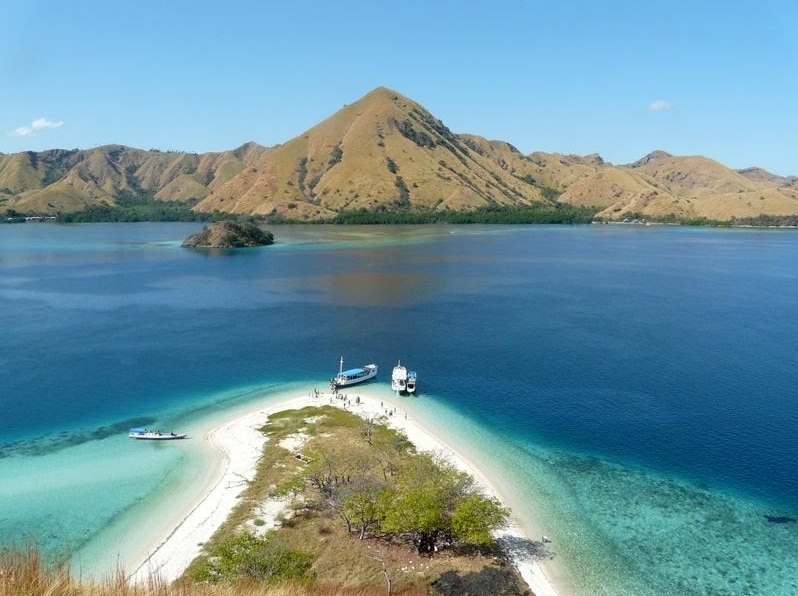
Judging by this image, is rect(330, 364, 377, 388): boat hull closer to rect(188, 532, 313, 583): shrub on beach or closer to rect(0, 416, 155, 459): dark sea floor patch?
rect(0, 416, 155, 459): dark sea floor patch

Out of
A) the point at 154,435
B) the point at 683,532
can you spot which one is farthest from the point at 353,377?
the point at 683,532

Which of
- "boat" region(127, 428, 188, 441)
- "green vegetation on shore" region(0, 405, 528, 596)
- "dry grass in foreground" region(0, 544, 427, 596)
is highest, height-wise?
"dry grass in foreground" region(0, 544, 427, 596)

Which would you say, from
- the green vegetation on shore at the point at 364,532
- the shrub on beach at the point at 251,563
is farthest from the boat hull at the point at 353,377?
the shrub on beach at the point at 251,563

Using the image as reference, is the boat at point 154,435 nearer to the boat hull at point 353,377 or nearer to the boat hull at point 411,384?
the boat hull at point 353,377

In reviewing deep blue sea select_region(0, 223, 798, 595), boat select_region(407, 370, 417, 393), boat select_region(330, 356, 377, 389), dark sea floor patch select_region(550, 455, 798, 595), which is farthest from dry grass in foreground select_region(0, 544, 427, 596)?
boat select_region(330, 356, 377, 389)

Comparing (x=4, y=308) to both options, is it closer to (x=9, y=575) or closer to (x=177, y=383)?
(x=177, y=383)

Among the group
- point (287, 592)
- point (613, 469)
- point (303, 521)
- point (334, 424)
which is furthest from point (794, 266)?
point (287, 592)

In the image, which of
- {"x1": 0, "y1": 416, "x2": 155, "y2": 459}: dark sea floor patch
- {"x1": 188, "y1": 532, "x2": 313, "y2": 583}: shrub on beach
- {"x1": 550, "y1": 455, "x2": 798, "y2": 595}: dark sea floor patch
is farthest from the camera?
{"x1": 0, "y1": 416, "x2": 155, "y2": 459}: dark sea floor patch
